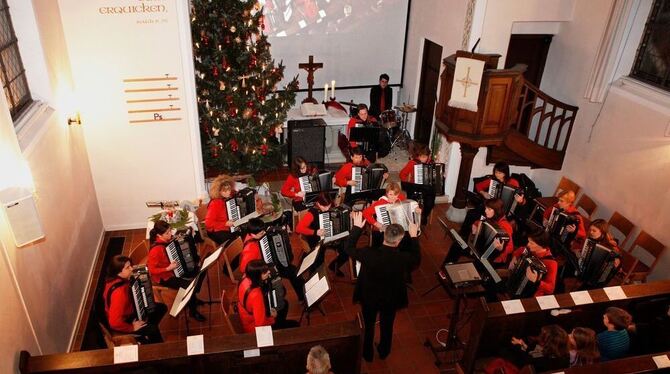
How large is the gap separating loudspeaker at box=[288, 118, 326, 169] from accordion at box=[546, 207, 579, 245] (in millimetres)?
4666

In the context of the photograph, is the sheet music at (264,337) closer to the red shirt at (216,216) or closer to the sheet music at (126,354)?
the sheet music at (126,354)

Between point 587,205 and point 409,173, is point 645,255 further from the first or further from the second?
point 409,173

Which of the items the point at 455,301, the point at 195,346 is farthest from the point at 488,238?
the point at 195,346

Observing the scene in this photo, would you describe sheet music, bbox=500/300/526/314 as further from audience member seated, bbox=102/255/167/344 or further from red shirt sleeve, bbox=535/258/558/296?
audience member seated, bbox=102/255/167/344

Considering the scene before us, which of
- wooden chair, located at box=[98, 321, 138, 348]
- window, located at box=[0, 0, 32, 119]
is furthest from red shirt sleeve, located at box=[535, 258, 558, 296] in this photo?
window, located at box=[0, 0, 32, 119]

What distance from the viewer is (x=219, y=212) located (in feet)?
24.5

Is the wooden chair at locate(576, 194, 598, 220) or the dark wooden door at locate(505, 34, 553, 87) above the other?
the dark wooden door at locate(505, 34, 553, 87)

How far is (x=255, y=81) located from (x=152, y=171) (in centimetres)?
240

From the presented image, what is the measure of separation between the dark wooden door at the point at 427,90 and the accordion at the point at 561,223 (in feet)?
12.7

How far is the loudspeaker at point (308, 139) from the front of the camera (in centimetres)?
1035

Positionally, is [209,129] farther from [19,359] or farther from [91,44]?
[19,359]

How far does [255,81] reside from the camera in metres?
9.08

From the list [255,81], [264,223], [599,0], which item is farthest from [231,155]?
[599,0]

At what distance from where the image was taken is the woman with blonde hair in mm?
7363
